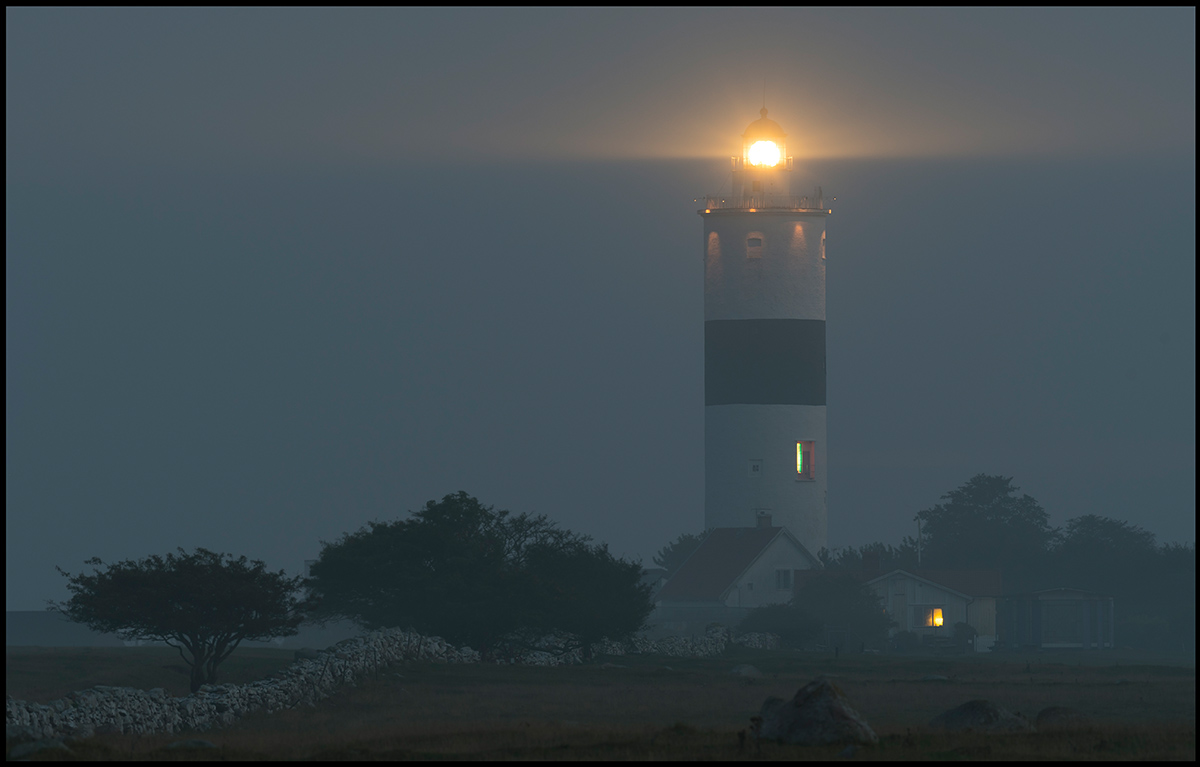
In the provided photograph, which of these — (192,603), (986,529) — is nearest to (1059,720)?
(192,603)

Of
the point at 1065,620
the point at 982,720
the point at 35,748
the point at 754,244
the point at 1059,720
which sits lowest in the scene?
the point at 35,748

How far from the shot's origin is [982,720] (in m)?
29.0

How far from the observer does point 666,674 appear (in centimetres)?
5075

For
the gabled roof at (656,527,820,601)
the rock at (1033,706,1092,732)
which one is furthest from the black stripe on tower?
the rock at (1033,706,1092,732)

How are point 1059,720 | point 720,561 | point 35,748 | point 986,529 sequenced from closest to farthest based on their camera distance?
point 35,748 → point 1059,720 → point 720,561 → point 986,529

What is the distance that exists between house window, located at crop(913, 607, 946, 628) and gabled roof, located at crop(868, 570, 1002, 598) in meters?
1.27

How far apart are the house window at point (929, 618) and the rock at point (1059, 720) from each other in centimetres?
4720

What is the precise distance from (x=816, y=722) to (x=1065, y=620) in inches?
2208

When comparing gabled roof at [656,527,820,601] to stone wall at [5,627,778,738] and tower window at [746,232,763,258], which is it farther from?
stone wall at [5,627,778,738]

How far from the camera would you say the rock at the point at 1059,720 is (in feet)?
100

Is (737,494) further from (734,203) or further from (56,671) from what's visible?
(56,671)

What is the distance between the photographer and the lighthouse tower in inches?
3228

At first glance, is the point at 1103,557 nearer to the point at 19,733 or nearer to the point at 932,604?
the point at 932,604

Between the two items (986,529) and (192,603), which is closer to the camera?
(192,603)
